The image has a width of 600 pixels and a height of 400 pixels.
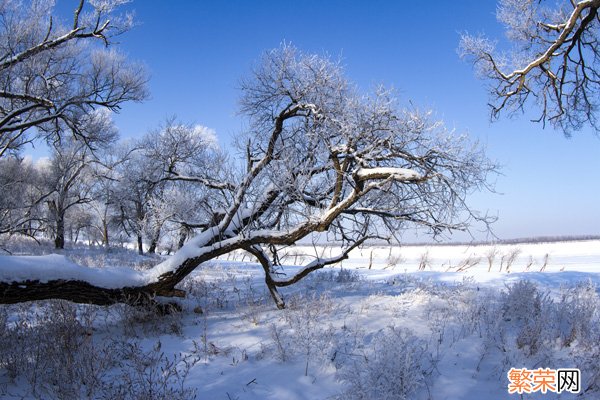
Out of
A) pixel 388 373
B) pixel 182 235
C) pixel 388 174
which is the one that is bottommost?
pixel 388 373

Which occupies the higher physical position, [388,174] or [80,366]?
[388,174]

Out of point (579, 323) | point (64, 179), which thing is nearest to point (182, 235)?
point (579, 323)

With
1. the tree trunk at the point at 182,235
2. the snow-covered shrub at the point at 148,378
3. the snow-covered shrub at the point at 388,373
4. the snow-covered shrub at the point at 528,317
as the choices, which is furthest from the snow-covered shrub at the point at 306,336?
the tree trunk at the point at 182,235

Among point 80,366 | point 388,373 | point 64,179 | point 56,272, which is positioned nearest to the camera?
point 388,373

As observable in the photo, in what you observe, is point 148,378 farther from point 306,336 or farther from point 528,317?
point 528,317

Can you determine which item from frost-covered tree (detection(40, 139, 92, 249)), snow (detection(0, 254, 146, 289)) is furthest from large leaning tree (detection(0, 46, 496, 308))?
frost-covered tree (detection(40, 139, 92, 249))

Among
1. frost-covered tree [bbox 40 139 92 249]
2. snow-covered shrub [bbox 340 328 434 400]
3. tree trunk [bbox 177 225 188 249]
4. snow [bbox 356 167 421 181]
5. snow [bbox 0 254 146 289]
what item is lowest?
snow-covered shrub [bbox 340 328 434 400]

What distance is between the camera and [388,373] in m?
3.68

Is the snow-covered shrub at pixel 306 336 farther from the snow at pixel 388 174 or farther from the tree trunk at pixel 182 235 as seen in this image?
the tree trunk at pixel 182 235

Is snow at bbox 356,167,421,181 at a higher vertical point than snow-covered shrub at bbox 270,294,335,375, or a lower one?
higher

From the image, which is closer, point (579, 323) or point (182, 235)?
point (579, 323)

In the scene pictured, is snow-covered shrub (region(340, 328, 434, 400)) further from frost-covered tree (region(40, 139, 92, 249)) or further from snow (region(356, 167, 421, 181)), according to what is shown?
frost-covered tree (region(40, 139, 92, 249))

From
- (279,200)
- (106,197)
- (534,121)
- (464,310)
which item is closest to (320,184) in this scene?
(279,200)

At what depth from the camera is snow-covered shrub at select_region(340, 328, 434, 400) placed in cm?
353
